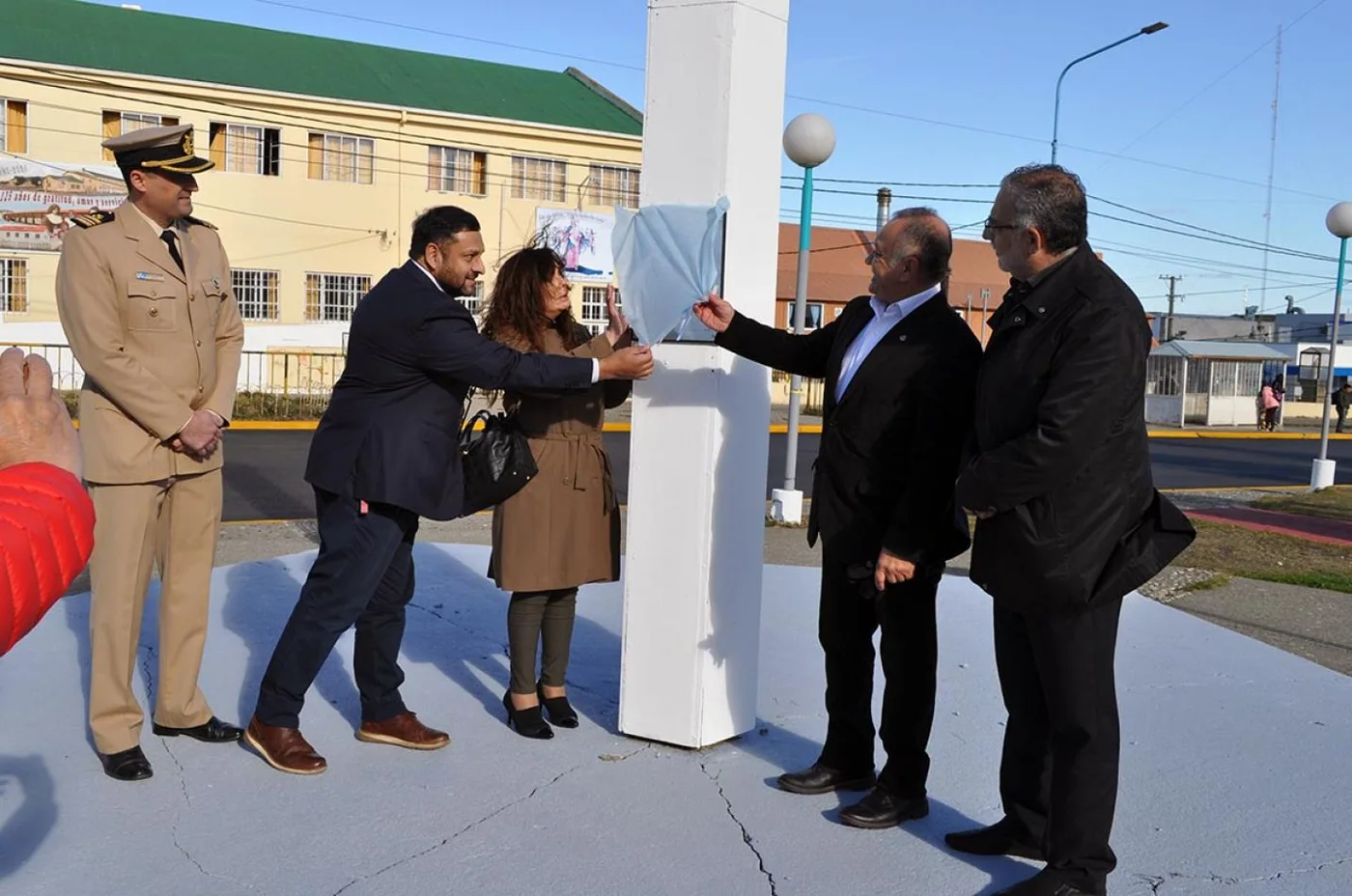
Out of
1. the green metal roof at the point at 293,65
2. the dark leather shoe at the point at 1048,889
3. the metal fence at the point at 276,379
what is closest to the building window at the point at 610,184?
the green metal roof at the point at 293,65

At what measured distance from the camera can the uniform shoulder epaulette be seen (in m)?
3.91

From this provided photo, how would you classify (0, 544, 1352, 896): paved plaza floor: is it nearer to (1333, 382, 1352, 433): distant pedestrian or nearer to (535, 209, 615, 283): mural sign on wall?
(535, 209, 615, 283): mural sign on wall

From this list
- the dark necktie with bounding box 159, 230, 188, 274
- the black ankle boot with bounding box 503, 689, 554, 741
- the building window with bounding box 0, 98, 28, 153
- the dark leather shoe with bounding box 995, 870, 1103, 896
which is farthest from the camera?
the building window with bounding box 0, 98, 28, 153

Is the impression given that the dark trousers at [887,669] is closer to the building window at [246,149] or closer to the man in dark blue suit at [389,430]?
the man in dark blue suit at [389,430]

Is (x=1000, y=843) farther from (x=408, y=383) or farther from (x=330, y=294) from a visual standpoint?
(x=330, y=294)

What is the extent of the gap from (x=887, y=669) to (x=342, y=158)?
1072 inches

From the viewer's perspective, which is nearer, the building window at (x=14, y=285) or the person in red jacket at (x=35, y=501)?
the person in red jacket at (x=35, y=501)

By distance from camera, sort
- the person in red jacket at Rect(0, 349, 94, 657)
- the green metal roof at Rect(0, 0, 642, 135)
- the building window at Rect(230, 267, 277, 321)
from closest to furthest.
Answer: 1. the person in red jacket at Rect(0, 349, 94, 657)
2. the green metal roof at Rect(0, 0, 642, 135)
3. the building window at Rect(230, 267, 277, 321)

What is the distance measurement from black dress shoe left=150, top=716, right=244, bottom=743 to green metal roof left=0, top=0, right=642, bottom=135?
1004 inches

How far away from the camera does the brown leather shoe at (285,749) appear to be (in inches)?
156

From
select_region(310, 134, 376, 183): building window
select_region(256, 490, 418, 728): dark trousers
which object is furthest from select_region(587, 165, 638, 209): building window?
select_region(256, 490, 418, 728): dark trousers

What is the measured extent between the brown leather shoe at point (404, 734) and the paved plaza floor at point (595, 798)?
6 cm

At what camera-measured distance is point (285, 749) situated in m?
4.00

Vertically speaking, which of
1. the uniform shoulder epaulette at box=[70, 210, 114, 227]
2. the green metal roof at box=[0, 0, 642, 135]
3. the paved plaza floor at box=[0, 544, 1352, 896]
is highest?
the green metal roof at box=[0, 0, 642, 135]
